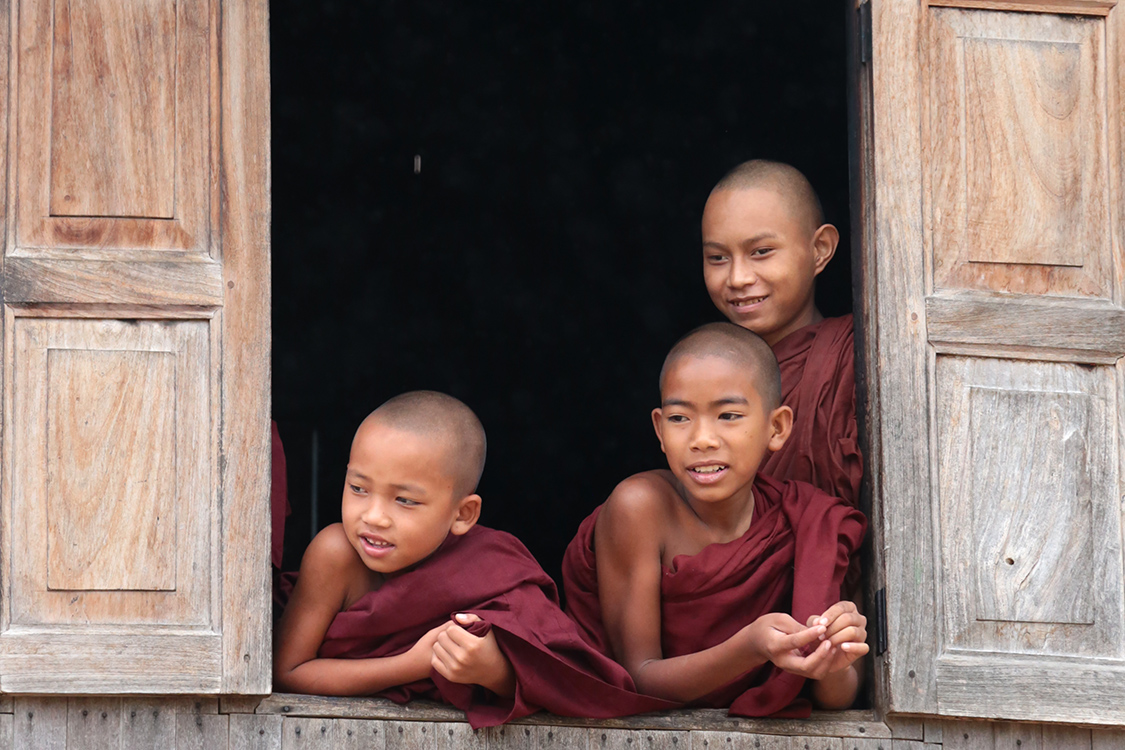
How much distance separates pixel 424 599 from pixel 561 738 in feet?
1.56

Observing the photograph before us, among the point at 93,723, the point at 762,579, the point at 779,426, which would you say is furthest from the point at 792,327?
the point at 93,723

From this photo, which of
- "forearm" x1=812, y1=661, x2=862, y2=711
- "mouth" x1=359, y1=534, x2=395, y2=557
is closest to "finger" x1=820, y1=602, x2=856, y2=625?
"forearm" x1=812, y1=661, x2=862, y2=711

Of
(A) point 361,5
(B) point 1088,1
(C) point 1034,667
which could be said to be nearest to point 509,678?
(C) point 1034,667

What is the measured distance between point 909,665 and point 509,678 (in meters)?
0.99

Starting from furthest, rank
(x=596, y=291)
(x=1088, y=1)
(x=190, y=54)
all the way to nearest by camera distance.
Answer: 1. (x=596, y=291)
2. (x=1088, y=1)
3. (x=190, y=54)

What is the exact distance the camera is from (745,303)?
4816 millimetres

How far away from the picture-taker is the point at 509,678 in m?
3.91

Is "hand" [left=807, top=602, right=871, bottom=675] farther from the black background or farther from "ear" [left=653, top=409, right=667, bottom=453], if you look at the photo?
the black background

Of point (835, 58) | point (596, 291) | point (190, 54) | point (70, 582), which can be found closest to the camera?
point (70, 582)

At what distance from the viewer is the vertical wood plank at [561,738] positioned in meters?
3.96

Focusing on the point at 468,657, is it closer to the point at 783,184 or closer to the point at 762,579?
the point at 762,579

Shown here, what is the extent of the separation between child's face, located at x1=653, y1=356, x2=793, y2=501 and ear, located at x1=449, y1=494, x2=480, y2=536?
0.52 m

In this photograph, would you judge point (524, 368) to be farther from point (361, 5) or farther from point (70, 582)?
point (70, 582)

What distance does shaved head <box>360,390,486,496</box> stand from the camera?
4.11 meters
